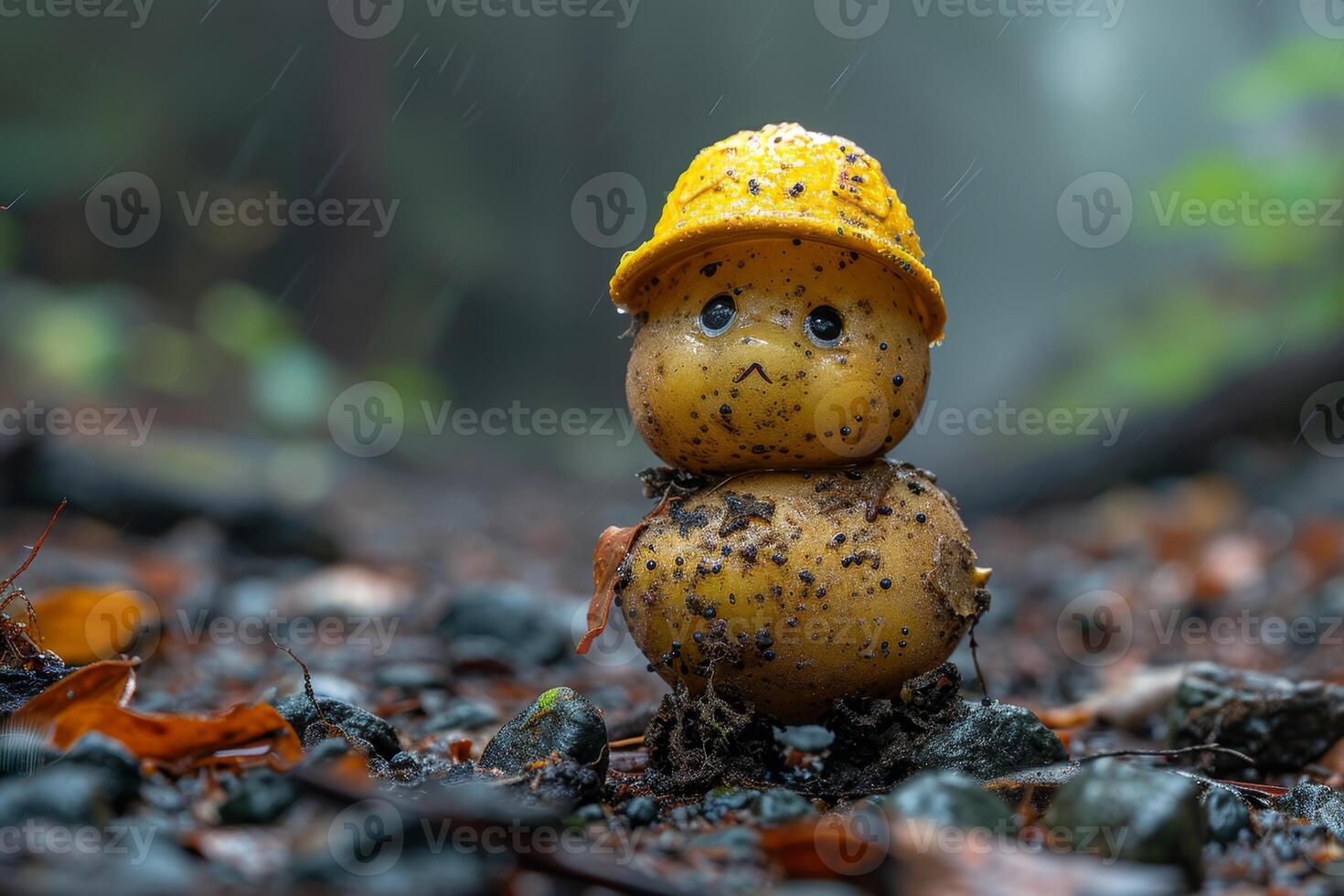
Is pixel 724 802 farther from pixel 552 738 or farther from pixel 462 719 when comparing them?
pixel 462 719

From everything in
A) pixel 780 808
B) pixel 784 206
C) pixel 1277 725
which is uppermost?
pixel 784 206

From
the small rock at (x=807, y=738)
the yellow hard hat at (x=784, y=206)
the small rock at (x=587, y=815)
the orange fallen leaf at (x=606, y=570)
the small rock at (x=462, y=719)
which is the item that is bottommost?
the small rock at (x=462, y=719)

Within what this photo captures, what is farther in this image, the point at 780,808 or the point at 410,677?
the point at 410,677

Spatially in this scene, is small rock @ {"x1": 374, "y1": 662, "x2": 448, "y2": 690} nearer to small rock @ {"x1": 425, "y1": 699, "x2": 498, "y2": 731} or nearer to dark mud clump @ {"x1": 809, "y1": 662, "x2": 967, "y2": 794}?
small rock @ {"x1": 425, "y1": 699, "x2": 498, "y2": 731}

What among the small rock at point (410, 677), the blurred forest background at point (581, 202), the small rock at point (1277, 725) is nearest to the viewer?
the small rock at point (1277, 725)

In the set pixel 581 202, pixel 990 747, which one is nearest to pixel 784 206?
pixel 990 747

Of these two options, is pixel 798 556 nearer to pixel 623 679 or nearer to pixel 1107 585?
pixel 623 679

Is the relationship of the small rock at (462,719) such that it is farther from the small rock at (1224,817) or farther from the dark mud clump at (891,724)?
the small rock at (1224,817)

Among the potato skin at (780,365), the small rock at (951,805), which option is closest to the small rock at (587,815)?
the small rock at (951,805)
